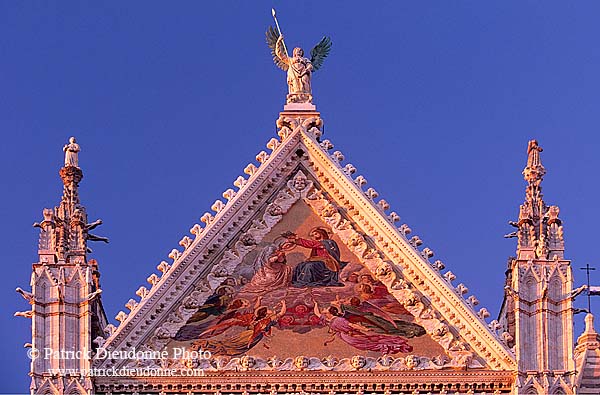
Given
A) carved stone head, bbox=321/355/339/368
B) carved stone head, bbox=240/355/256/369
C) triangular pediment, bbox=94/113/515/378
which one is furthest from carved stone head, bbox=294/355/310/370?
carved stone head, bbox=240/355/256/369

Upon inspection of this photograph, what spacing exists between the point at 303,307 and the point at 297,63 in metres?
3.13

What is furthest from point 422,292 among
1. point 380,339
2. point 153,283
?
point 153,283

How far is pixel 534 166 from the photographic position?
3538cm

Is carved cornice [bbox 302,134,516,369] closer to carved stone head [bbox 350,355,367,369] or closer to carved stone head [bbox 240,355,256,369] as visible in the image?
carved stone head [bbox 350,355,367,369]

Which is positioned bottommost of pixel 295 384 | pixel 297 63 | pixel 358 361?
pixel 295 384

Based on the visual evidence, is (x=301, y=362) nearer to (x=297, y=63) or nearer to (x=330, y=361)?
(x=330, y=361)

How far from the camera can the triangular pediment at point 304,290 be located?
34438 millimetres

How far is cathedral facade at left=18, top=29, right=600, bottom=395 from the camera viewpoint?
34250mm

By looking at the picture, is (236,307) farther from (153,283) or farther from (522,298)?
(522,298)

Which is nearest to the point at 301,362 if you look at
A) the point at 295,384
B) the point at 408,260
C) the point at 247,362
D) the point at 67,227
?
the point at 295,384

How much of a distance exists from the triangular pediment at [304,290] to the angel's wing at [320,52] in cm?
101

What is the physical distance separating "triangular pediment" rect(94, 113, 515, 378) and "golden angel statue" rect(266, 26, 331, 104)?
1.32ft

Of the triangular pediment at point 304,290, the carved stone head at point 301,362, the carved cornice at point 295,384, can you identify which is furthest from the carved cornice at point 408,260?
the carved stone head at point 301,362

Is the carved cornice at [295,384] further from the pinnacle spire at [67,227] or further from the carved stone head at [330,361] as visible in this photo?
the pinnacle spire at [67,227]
